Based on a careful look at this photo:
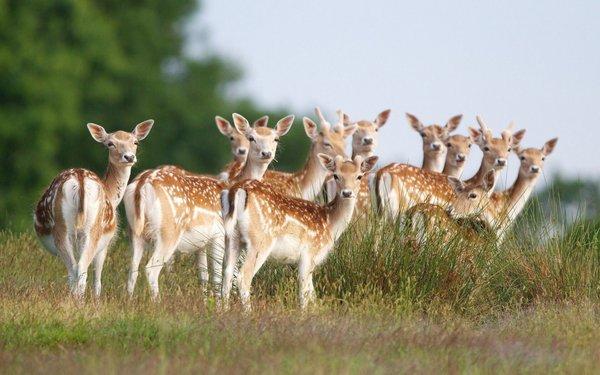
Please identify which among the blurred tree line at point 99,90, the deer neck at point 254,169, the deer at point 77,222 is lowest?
the deer at point 77,222

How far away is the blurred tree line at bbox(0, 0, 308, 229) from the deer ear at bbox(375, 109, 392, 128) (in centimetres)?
995

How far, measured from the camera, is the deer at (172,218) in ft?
32.0

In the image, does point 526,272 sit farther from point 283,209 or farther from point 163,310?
→ point 163,310

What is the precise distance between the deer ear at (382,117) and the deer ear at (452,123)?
2.12 feet

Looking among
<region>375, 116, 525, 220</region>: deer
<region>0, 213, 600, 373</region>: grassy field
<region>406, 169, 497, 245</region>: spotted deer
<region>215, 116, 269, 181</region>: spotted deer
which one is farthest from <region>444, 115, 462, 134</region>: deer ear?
<region>0, 213, 600, 373</region>: grassy field

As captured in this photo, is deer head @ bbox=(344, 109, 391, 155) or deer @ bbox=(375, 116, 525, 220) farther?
deer head @ bbox=(344, 109, 391, 155)

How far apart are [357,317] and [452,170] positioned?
4802mm

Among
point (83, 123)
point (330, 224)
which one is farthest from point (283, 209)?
point (83, 123)

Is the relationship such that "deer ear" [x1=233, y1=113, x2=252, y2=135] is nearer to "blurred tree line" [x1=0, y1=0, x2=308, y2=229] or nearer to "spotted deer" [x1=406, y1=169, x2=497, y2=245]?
"spotted deer" [x1=406, y1=169, x2=497, y2=245]

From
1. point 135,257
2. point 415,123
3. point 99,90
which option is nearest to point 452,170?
point 415,123

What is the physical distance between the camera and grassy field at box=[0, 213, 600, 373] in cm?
643

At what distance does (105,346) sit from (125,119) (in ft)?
59.0

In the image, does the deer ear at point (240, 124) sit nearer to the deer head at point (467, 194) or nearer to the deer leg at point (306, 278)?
the deer head at point (467, 194)

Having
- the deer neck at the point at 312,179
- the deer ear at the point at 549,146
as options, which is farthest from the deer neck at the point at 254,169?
the deer ear at the point at 549,146
